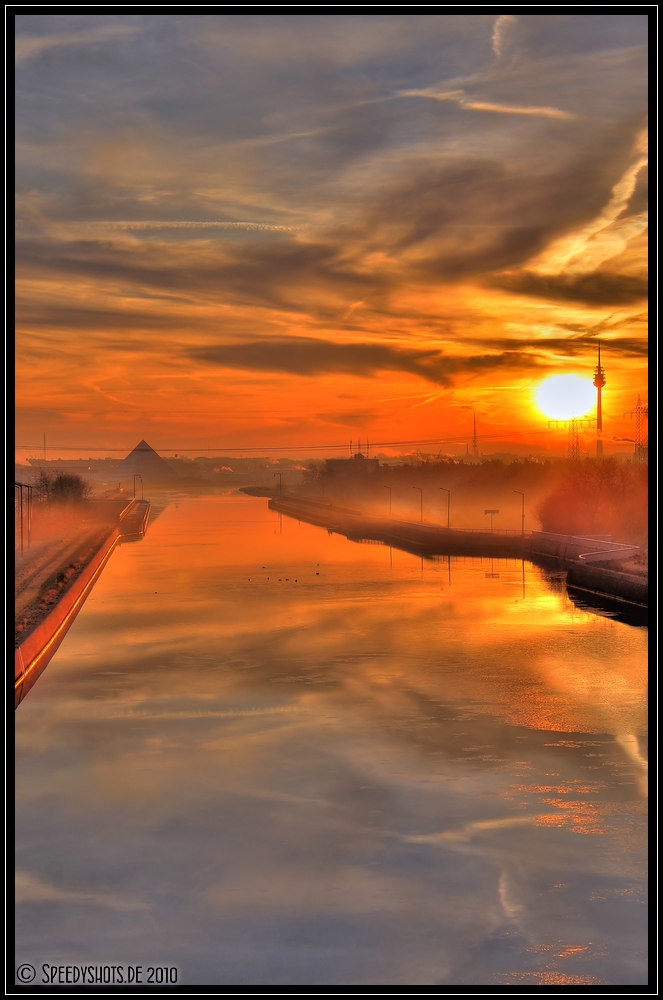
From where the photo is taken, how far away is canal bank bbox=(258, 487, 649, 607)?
56.5 m

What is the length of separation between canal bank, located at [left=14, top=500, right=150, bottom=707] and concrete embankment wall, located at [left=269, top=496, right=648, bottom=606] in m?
31.5

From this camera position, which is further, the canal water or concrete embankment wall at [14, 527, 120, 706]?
concrete embankment wall at [14, 527, 120, 706]

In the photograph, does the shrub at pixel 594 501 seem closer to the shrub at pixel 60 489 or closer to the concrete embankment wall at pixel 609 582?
the concrete embankment wall at pixel 609 582

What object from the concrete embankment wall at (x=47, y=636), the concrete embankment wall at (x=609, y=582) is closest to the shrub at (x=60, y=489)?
the concrete embankment wall at (x=47, y=636)

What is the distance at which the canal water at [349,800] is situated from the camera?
13391mm

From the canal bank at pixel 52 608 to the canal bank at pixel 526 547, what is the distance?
2361 cm

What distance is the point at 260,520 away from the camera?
144375 mm

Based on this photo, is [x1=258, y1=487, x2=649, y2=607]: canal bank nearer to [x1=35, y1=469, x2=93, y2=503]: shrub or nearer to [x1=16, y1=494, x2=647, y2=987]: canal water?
[x1=16, y1=494, x2=647, y2=987]: canal water

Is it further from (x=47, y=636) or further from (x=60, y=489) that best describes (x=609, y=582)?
(x=60, y=489)

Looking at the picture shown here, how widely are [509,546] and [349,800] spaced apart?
2692 inches

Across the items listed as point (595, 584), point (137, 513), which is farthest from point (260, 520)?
point (595, 584)

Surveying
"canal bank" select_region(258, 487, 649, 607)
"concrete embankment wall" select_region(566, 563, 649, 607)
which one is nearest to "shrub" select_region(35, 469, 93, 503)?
"canal bank" select_region(258, 487, 649, 607)

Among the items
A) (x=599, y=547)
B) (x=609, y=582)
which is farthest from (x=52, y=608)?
(x=599, y=547)
